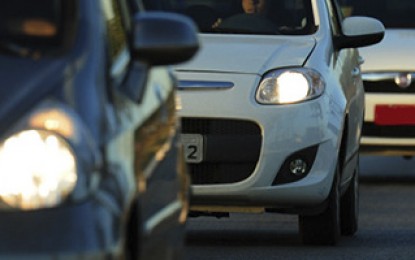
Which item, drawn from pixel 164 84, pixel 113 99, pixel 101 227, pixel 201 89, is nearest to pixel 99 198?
pixel 101 227

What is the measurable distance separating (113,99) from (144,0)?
6.61 m

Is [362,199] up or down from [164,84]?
down

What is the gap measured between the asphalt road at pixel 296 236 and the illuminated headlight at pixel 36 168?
5635 millimetres

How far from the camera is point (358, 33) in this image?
12617mm

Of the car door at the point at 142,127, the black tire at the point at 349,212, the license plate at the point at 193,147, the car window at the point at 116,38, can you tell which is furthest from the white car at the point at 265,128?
the car window at the point at 116,38

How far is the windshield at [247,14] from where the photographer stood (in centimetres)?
1220

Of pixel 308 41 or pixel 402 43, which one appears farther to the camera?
pixel 402 43

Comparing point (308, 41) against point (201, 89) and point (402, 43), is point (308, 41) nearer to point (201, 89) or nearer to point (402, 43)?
point (201, 89)

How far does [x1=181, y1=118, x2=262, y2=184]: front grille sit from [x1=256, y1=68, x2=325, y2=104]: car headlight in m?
0.20

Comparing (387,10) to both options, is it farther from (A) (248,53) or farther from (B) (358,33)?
(A) (248,53)

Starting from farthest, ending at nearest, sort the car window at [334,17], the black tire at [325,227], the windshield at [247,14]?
the car window at [334,17], the windshield at [247,14], the black tire at [325,227]

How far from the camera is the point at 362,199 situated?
1542cm

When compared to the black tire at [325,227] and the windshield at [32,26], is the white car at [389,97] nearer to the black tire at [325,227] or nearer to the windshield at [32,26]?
the black tire at [325,227]

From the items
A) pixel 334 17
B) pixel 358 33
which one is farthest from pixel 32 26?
pixel 334 17
